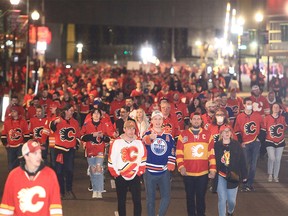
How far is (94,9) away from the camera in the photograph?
9562 cm

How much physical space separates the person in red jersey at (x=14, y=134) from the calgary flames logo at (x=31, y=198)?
30.0 feet

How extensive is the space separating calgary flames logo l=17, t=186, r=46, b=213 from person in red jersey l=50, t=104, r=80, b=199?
25.3 feet

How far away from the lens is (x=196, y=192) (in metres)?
12.6

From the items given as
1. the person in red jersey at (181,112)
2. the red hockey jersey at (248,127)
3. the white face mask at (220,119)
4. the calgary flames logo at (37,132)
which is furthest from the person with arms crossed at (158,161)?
the person in red jersey at (181,112)

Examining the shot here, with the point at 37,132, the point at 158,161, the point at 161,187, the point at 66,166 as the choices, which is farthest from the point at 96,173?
the point at 158,161

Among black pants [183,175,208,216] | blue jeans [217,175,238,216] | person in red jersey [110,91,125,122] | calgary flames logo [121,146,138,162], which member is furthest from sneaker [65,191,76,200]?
person in red jersey [110,91,125,122]

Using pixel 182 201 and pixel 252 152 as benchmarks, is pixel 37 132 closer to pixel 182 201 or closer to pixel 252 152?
pixel 182 201

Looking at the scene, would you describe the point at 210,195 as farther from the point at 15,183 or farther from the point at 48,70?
the point at 48,70

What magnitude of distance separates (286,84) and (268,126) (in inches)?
1284

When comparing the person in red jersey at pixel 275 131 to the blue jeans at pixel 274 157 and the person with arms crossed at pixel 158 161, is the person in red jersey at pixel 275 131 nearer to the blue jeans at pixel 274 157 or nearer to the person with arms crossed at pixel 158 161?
the blue jeans at pixel 274 157

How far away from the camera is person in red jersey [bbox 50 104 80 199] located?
16.0 metres

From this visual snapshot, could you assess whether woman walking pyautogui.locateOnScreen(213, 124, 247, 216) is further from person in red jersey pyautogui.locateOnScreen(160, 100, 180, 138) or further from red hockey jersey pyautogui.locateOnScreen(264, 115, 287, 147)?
red hockey jersey pyautogui.locateOnScreen(264, 115, 287, 147)

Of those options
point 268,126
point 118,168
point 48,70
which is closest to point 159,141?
point 118,168

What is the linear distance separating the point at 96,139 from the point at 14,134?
236cm
